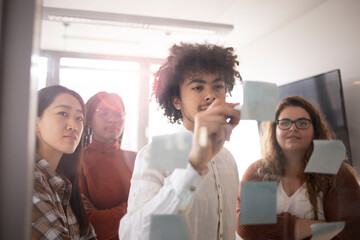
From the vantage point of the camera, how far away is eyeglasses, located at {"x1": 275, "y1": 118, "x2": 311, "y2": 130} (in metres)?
0.64

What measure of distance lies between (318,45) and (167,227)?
2.18 feet

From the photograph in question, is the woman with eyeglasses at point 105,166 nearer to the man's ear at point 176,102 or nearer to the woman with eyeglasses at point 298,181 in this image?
the man's ear at point 176,102

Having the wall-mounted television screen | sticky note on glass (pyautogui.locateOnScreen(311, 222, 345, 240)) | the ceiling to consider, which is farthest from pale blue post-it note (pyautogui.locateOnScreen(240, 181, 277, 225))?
the ceiling

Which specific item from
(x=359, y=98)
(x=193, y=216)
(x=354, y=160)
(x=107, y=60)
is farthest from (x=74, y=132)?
(x=359, y=98)

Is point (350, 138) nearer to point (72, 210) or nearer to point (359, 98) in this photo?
point (359, 98)

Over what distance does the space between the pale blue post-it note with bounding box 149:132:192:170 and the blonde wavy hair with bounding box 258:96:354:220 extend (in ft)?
0.77

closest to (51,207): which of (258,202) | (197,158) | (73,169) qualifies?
(73,169)

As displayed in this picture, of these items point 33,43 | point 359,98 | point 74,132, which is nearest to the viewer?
point 33,43

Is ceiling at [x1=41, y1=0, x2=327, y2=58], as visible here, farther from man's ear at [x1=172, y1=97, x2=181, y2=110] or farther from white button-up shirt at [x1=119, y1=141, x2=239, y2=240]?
white button-up shirt at [x1=119, y1=141, x2=239, y2=240]

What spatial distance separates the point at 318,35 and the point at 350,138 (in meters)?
0.31

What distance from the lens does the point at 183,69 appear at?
55 cm

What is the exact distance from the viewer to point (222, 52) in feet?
1.94

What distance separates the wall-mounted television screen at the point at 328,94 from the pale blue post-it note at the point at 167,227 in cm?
39

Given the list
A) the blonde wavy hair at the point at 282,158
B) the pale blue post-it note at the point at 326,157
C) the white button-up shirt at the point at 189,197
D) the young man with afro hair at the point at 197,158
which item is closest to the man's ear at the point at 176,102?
the young man with afro hair at the point at 197,158
